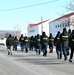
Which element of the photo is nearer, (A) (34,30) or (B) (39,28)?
(B) (39,28)

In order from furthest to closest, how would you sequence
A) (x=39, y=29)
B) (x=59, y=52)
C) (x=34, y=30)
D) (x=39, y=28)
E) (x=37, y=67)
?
(x=34, y=30), (x=39, y=28), (x=39, y=29), (x=59, y=52), (x=37, y=67)

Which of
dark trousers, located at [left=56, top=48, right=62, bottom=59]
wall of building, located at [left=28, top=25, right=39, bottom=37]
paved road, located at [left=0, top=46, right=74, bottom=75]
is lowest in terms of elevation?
paved road, located at [left=0, top=46, right=74, bottom=75]

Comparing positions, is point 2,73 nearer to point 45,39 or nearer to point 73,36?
point 73,36

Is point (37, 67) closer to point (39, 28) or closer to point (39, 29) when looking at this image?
point (39, 29)

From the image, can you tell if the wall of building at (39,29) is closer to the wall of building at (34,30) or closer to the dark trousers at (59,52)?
the wall of building at (34,30)

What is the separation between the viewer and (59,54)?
883 inches

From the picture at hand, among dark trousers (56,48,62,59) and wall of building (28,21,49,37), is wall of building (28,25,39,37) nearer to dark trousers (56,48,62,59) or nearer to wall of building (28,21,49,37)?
wall of building (28,21,49,37)

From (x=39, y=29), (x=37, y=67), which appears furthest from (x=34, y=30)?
(x=37, y=67)

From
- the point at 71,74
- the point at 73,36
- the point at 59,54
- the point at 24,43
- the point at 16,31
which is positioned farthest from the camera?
the point at 16,31

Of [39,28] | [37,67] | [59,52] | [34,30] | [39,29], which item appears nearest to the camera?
[37,67]

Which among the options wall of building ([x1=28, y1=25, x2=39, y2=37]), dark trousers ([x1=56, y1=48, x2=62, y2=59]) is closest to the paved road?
dark trousers ([x1=56, y1=48, x2=62, y2=59])

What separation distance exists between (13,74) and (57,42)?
31.6 ft

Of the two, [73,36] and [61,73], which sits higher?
[73,36]

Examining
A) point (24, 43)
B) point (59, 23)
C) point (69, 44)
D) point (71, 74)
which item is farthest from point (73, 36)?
point (59, 23)
